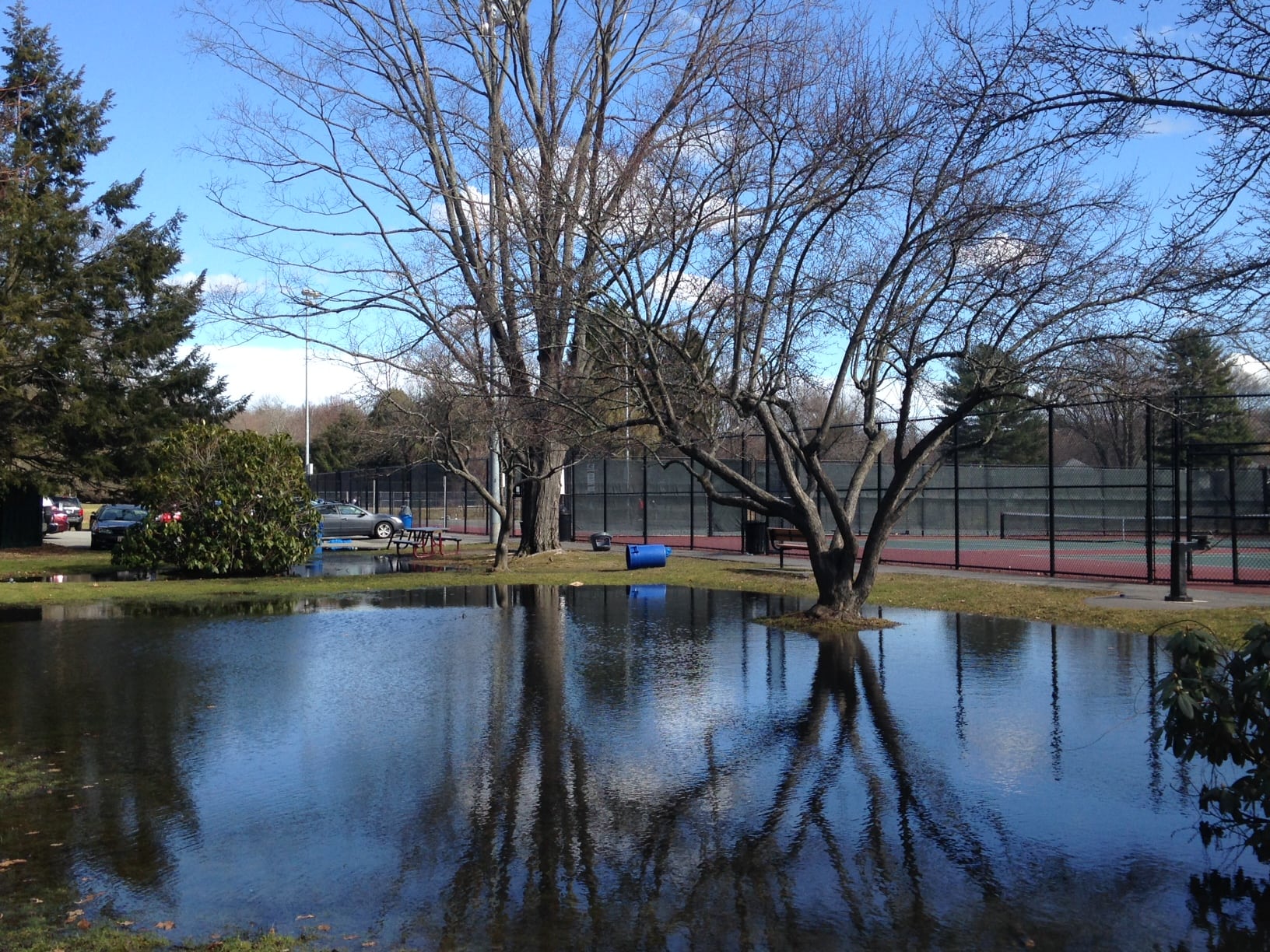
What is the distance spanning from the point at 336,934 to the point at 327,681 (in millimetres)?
6462

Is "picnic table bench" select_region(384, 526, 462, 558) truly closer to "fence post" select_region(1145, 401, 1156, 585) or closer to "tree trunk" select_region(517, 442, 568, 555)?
"tree trunk" select_region(517, 442, 568, 555)

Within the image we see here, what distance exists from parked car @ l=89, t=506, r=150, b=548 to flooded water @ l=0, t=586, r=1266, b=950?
854 inches

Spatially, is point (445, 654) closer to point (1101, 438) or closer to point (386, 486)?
point (386, 486)

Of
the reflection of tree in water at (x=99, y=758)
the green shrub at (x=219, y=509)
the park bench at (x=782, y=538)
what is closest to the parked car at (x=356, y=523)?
the green shrub at (x=219, y=509)

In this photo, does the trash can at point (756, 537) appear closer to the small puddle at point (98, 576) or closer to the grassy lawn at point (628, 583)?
the grassy lawn at point (628, 583)

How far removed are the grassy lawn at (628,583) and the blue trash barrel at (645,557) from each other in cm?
30

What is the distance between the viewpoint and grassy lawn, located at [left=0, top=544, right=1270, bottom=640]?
593 inches

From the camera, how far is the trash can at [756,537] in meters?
28.5

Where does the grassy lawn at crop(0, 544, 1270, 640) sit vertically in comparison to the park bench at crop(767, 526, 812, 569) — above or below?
below

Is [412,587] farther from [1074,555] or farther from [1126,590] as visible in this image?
[1074,555]

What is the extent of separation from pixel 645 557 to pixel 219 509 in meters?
9.04

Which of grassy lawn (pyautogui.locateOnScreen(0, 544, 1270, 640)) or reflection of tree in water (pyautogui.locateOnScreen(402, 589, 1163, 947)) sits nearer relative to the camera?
reflection of tree in water (pyautogui.locateOnScreen(402, 589, 1163, 947))

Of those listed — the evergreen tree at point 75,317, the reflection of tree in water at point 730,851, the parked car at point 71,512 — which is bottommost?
the reflection of tree in water at point 730,851

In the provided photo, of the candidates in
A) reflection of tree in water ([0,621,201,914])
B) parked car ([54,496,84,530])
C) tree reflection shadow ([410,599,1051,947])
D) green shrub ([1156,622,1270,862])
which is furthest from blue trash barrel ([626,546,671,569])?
parked car ([54,496,84,530])
